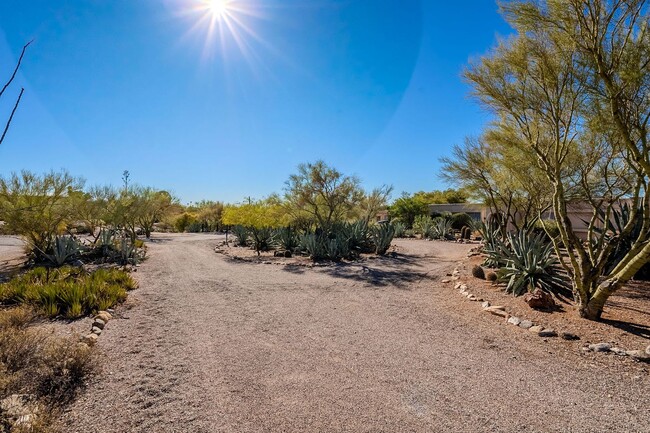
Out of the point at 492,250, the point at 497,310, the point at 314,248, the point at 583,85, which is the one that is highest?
the point at 583,85

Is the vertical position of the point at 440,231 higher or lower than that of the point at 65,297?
higher

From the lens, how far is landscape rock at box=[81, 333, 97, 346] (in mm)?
4479

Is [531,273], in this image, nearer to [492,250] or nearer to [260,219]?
[492,250]

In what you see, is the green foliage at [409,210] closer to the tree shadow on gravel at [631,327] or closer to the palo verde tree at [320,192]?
the palo verde tree at [320,192]

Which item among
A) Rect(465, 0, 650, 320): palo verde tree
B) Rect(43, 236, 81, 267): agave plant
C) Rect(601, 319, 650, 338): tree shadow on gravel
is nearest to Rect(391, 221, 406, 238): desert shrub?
Rect(465, 0, 650, 320): palo verde tree

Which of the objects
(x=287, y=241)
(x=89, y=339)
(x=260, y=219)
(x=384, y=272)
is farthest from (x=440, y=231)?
(x=89, y=339)

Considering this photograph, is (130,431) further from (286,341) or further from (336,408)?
(286,341)

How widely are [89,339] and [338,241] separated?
11362 mm

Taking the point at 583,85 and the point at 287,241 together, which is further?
the point at 287,241

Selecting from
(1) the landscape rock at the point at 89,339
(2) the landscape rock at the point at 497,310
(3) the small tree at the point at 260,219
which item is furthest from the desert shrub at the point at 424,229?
(1) the landscape rock at the point at 89,339

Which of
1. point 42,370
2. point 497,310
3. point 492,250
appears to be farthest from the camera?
point 492,250

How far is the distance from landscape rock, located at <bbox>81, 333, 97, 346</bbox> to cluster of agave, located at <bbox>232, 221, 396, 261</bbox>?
10.1m

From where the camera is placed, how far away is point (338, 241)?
50.0ft

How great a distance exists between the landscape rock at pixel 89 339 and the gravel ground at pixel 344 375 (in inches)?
4.2
